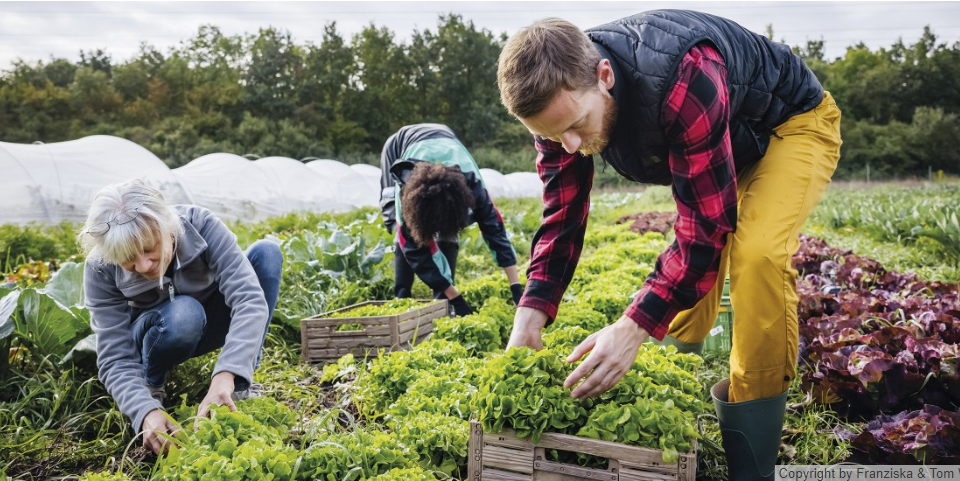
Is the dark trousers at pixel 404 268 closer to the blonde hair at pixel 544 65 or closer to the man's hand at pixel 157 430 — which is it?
the man's hand at pixel 157 430

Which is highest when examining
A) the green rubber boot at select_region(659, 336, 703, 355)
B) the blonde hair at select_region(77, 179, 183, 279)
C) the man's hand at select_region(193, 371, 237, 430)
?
the blonde hair at select_region(77, 179, 183, 279)

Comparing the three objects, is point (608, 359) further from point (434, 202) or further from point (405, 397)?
point (434, 202)

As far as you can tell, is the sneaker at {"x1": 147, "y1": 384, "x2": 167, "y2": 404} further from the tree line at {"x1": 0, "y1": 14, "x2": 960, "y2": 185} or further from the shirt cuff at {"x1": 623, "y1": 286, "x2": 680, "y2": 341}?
the tree line at {"x1": 0, "y1": 14, "x2": 960, "y2": 185}

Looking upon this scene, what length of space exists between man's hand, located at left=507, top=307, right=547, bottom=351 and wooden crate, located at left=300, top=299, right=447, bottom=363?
1.55 metres

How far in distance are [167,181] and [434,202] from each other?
10.3m

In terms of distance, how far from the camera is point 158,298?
113 inches

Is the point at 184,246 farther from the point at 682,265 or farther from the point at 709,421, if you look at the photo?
the point at 709,421

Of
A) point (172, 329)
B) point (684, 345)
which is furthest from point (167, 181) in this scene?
point (684, 345)

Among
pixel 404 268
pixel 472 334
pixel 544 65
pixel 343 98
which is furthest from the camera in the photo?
pixel 343 98

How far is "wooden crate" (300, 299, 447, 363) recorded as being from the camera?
3.81m

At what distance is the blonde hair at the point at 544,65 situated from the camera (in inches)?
69.6

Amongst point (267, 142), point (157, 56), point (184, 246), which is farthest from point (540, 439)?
point (157, 56)

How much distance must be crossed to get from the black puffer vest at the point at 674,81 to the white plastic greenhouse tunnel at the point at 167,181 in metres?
5.83

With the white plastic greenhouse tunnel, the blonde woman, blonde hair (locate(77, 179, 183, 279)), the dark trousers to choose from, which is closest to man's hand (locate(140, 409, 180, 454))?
the blonde woman
